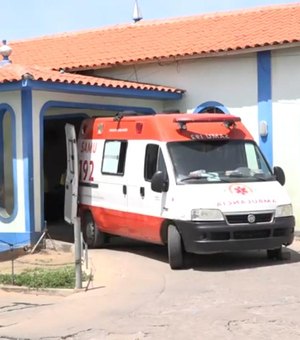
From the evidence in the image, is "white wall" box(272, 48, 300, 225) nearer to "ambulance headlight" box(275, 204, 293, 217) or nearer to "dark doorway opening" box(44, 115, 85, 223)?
"ambulance headlight" box(275, 204, 293, 217)

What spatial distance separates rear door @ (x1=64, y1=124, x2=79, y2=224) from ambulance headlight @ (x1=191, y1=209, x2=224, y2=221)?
3429 millimetres

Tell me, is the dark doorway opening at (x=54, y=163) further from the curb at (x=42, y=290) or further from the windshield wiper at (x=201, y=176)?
Result: the curb at (x=42, y=290)

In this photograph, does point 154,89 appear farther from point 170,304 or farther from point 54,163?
point 170,304

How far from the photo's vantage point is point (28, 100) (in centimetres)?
1163

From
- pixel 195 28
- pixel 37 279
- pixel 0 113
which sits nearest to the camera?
pixel 37 279

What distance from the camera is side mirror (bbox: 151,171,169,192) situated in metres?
9.44

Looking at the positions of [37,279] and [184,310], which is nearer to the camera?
[184,310]

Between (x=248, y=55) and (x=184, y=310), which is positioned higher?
(x=248, y=55)

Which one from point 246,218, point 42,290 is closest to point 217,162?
point 246,218

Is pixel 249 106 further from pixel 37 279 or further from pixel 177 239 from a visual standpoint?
pixel 37 279

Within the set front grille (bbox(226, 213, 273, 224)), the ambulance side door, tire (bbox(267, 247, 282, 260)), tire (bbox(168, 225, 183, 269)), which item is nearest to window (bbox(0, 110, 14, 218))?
the ambulance side door

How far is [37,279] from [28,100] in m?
4.02

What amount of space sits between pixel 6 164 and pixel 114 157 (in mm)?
3138

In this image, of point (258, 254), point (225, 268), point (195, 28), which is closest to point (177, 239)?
point (225, 268)
